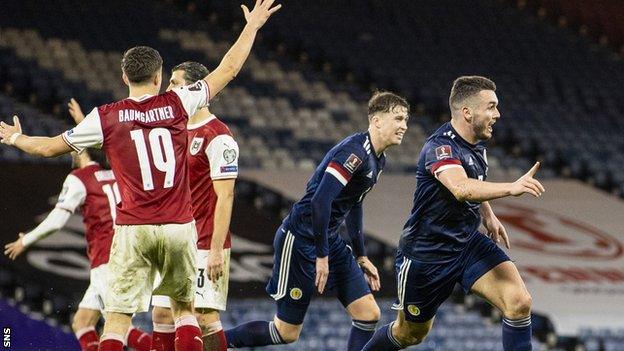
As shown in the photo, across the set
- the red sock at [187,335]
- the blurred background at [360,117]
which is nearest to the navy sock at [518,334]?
the red sock at [187,335]

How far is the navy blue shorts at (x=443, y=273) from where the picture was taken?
24.8ft

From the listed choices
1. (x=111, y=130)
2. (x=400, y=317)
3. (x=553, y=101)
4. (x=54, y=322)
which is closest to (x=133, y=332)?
(x=400, y=317)

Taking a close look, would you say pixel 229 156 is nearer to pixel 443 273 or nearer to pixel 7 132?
pixel 7 132

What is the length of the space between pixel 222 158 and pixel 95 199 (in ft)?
8.16

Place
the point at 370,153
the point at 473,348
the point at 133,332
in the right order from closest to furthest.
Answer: the point at 370,153 < the point at 133,332 < the point at 473,348

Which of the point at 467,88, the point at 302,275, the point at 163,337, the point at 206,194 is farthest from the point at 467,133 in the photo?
the point at 163,337

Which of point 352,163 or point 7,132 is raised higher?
point 7,132

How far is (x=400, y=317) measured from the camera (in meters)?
7.91

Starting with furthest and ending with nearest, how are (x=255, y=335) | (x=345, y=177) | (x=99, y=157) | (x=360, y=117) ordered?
1. (x=360, y=117)
2. (x=99, y=157)
3. (x=255, y=335)
4. (x=345, y=177)

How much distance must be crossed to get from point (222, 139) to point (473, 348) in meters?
7.72

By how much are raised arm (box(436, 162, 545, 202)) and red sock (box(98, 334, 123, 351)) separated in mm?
2168

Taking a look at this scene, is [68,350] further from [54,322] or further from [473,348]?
[473,348]

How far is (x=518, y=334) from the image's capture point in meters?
7.39

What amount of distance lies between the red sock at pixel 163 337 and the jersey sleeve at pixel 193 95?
167 centimetres
